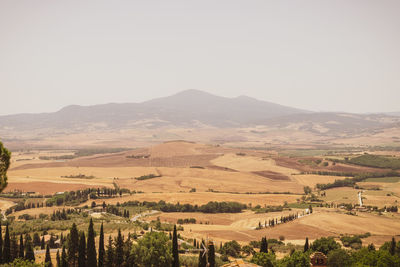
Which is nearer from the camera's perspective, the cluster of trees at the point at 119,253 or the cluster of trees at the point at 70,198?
the cluster of trees at the point at 119,253

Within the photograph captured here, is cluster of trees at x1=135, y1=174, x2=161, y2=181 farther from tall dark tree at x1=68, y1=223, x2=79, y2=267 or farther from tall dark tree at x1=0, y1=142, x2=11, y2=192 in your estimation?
tall dark tree at x1=0, y1=142, x2=11, y2=192

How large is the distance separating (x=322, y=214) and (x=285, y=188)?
182ft

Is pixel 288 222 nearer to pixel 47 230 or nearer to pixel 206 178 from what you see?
pixel 47 230

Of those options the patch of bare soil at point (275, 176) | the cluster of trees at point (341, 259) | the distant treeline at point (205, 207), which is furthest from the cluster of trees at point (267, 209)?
the cluster of trees at point (341, 259)

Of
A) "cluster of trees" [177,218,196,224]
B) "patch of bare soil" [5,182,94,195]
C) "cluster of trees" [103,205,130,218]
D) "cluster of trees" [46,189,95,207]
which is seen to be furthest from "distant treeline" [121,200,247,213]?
"patch of bare soil" [5,182,94,195]

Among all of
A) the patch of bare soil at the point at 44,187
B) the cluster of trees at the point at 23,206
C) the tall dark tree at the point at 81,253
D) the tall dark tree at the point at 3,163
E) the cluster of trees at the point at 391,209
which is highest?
the tall dark tree at the point at 3,163

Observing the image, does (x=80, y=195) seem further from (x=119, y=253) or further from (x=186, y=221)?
(x=119, y=253)

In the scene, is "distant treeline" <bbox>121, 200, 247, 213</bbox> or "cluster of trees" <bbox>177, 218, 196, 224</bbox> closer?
"cluster of trees" <bbox>177, 218, 196, 224</bbox>

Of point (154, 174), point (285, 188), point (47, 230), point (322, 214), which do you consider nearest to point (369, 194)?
point (285, 188)

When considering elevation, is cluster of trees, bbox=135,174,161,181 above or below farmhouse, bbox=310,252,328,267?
below

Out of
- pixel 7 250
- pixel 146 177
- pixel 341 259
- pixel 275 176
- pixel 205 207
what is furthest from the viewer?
pixel 275 176

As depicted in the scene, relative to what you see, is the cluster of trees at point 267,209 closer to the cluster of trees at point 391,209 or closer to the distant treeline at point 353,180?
the cluster of trees at point 391,209

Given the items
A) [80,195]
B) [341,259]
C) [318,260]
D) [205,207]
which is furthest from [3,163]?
[80,195]

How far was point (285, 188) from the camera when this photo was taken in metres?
169
